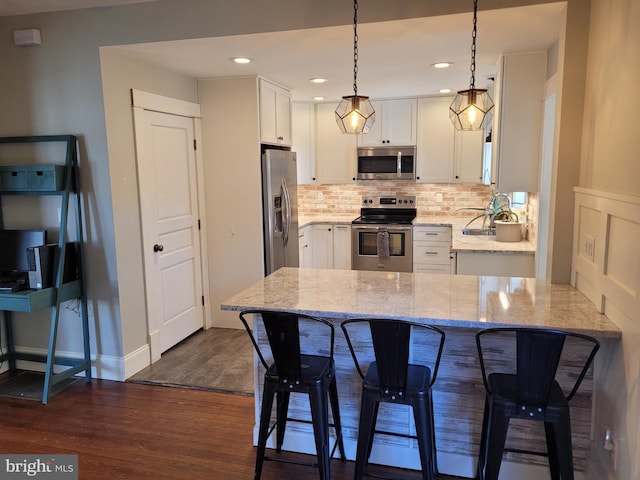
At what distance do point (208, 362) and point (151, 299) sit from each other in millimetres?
667

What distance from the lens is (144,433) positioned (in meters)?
2.76

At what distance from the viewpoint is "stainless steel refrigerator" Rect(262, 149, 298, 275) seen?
427 cm

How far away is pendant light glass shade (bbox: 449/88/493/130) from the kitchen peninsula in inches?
33.8

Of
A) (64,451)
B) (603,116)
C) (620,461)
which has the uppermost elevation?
(603,116)

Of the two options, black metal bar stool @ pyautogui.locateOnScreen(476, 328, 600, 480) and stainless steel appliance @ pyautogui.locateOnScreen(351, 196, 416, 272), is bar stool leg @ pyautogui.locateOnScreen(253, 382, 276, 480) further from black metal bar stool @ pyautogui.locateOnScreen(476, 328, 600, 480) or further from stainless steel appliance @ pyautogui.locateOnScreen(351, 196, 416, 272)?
stainless steel appliance @ pyautogui.locateOnScreen(351, 196, 416, 272)

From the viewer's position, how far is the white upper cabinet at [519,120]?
3283 mm

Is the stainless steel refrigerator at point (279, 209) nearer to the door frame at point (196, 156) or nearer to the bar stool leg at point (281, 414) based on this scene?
the door frame at point (196, 156)

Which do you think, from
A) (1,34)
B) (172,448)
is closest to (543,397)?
(172,448)

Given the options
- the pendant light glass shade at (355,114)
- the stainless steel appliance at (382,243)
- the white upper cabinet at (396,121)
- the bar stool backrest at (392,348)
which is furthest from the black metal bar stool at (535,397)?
the white upper cabinet at (396,121)

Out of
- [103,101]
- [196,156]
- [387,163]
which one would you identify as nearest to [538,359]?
[103,101]

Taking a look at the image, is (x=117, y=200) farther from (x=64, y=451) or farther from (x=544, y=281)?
(x=544, y=281)

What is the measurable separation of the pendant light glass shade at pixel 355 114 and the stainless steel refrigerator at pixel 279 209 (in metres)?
1.79

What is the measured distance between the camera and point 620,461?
73.9 inches

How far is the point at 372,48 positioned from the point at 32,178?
2452 mm
